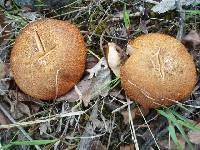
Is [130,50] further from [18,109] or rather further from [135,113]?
[18,109]

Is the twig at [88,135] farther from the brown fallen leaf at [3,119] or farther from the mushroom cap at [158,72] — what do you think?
the brown fallen leaf at [3,119]

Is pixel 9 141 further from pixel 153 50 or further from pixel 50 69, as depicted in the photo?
pixel 153 50

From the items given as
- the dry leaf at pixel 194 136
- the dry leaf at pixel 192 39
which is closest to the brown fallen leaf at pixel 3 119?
the dry leaf at pixel 194 136

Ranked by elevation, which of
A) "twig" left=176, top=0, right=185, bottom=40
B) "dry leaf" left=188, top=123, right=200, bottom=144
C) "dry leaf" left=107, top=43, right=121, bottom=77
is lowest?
"dry leaf" left=188, top=123, right=200, bottom=144

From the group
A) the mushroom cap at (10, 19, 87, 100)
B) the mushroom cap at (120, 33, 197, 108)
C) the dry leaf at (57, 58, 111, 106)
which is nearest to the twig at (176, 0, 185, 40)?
the mushroom cap at (120, 33, 197, 108)

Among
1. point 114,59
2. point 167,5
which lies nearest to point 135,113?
point 114,59

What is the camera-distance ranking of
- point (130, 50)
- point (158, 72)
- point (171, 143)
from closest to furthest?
point (158, 72) < point (130, 50) < point (171, 143)

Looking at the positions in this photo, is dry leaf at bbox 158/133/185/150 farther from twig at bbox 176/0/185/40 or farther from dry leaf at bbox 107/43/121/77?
twig at bbox 176/0/185/40
